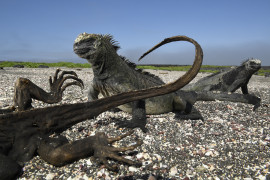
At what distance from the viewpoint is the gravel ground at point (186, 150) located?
2.59 meters

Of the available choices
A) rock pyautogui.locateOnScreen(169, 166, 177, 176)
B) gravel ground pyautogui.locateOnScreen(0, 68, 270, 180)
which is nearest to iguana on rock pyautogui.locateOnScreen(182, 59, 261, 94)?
gravel ground pyautogui.locateOnScreen(0, 68, 270, 180)

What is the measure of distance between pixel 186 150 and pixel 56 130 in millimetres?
1869

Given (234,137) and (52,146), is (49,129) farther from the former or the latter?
(234,137)

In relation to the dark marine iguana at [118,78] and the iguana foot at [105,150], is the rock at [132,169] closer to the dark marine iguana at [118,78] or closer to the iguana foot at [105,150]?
the iguana foot at [105,150]

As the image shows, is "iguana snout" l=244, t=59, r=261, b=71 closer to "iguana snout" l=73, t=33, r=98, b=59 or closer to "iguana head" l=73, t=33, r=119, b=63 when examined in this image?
"iguana head" l=73, t=33, r=119, b=63

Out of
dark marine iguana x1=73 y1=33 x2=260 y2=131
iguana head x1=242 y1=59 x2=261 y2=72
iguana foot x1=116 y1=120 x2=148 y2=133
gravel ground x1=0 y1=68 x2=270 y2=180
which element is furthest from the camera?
iguana head x1=242 y1=59 x2=261 y2=72

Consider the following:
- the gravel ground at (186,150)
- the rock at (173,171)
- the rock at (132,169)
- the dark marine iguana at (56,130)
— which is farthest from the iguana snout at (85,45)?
the rock at (173,171)

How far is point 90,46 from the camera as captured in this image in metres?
4.02

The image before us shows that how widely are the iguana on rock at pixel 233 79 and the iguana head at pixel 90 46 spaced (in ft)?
16.0

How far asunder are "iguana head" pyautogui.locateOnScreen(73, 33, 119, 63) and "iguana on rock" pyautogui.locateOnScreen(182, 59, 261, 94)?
489 centimetres

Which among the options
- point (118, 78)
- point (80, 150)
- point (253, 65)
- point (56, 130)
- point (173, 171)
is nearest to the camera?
point (80, 150)

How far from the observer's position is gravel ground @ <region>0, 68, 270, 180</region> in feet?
8.51

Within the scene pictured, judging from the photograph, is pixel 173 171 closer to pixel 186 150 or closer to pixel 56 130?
pixel 186 150

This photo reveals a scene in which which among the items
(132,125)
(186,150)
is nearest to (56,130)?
(132,125)
